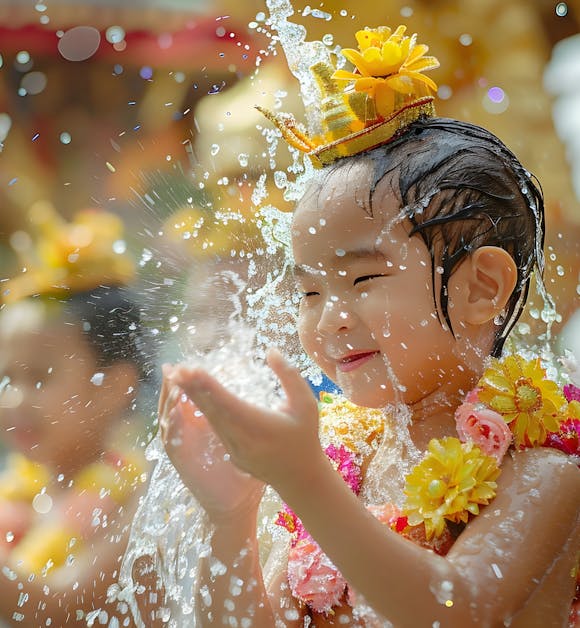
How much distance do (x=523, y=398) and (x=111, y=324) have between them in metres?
1.85

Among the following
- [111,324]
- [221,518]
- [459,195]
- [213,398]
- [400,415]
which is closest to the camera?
[213,398]

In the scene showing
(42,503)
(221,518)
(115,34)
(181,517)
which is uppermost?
A: (221,518)

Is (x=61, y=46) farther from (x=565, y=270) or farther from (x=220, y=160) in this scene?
(x=565, y=270)

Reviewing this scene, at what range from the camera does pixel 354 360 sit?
2.01 meters

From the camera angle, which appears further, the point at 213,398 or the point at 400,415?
the point at 400,415

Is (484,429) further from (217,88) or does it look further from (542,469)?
(217,88)

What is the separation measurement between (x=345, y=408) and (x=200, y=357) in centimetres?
51

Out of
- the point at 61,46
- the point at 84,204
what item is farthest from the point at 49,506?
the point at 61,46

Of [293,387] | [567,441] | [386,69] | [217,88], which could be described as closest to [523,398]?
[567,441]

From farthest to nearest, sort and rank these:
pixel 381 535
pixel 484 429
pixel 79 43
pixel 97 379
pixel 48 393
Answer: pixel 79 43, pixel 48 393, pixel 97 379, pixel 484 429, pixel 381 535

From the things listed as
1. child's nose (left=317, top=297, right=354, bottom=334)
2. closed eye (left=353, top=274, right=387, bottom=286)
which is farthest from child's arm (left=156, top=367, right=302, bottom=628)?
closed eye (left=353, top=274, right=387, bottom=286)

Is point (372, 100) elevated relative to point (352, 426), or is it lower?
elevated

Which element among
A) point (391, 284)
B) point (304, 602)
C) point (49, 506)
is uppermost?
point (391, 284)

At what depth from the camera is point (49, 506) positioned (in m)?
3.46
